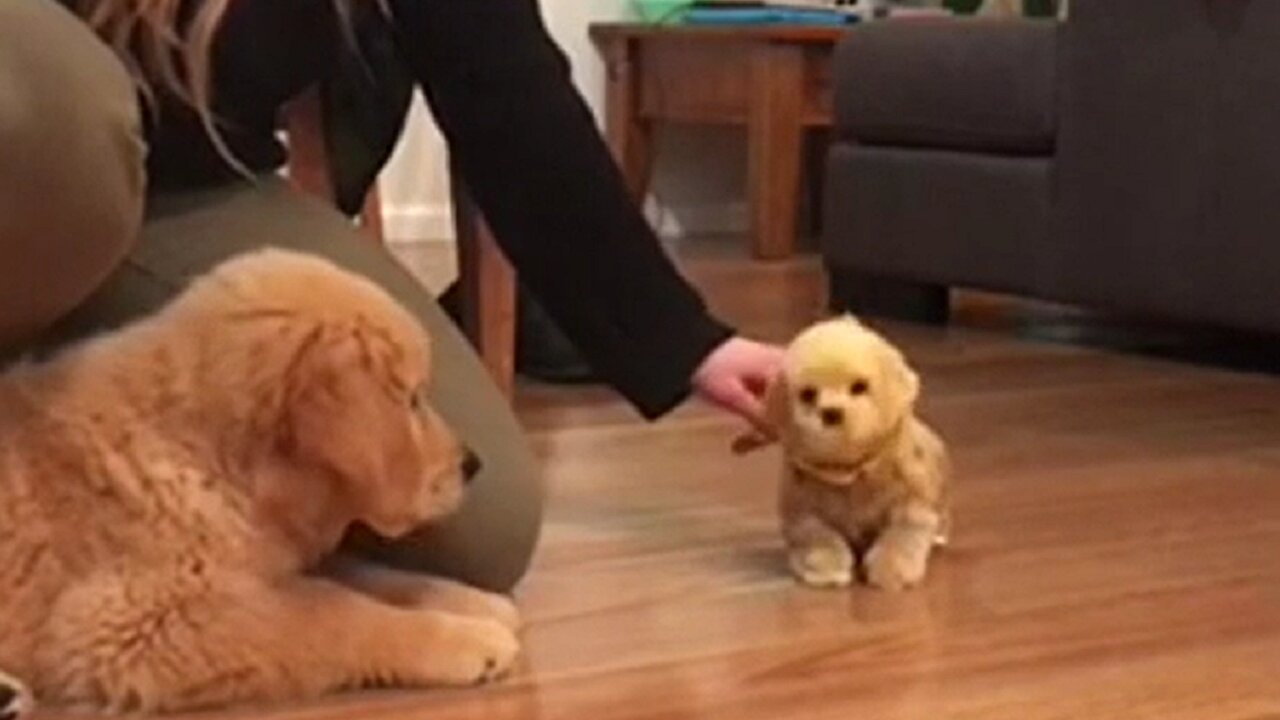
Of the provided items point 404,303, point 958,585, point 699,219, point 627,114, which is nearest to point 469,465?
point 404,303

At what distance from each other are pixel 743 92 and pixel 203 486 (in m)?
2.91

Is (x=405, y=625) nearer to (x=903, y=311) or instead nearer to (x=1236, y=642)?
(x=1236, y=642)

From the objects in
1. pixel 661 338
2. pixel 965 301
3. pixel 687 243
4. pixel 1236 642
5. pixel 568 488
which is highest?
pixel 661 338

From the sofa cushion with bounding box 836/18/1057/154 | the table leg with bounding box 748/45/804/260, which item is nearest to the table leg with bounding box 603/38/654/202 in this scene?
the table leg with bounding box 748/45/804/260

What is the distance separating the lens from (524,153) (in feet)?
4.51

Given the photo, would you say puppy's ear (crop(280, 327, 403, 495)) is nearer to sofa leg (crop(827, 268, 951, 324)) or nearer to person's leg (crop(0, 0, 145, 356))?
person's leg (crop(0, 0, 145, 356))

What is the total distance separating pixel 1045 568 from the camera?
60.8 inches

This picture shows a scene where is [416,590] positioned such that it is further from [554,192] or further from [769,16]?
[769,16]

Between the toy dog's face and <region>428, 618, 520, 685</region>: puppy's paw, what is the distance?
267 mm

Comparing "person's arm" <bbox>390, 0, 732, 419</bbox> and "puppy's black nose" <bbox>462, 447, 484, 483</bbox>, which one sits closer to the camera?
"puppy's black nose" <bbox>462, 447, 484, 483</bbox>

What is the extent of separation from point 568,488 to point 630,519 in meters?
0.14

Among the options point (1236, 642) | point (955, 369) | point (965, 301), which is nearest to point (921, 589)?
point (1236, 642)

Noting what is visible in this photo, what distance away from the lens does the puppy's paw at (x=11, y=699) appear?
3.74ft

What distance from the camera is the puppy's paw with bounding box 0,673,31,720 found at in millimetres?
1139
